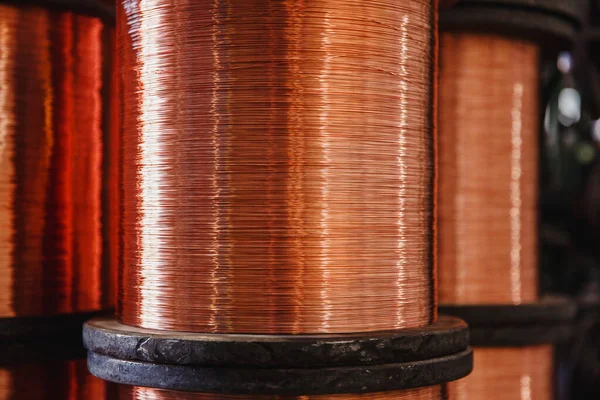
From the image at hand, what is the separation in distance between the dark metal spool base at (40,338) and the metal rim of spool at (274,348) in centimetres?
40

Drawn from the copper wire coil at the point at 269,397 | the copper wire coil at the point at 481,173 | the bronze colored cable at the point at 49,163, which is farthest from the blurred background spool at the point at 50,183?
the copper wire coil at the point at 481,173

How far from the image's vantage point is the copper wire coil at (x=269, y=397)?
1.39 metres

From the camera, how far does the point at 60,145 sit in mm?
1913

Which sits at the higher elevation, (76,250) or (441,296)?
(76,250)

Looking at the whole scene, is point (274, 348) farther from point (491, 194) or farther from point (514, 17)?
point (514, 17)

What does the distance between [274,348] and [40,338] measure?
2.34 ft

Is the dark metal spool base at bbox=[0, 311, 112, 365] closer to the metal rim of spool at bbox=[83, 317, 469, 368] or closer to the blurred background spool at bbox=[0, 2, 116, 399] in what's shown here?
the blurred background spool at bbox=[0, 2, 116, 399]

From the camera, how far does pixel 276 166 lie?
4.60 feet

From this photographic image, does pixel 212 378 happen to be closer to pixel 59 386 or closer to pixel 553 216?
pixel 59 386

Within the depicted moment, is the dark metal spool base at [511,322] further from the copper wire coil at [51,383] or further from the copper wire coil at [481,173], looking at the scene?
the copper wire coil at [51,383]

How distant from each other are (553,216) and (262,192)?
3043mm

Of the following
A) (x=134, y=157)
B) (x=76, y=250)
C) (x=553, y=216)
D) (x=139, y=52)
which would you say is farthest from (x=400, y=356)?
(x=553, y=216)

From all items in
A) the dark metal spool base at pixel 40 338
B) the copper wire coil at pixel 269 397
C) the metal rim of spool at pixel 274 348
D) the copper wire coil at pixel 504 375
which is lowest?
the copper wire coil at pixel 504 375

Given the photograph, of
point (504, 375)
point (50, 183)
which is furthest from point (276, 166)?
point (504, 375)
